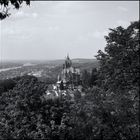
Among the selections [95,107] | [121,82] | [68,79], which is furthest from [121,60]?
[68,79]

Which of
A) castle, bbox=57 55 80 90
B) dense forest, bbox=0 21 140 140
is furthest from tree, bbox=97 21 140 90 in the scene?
castle, bbox=57 55 80 90

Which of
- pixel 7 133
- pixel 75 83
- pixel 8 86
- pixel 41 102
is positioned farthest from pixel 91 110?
pixel 75 83

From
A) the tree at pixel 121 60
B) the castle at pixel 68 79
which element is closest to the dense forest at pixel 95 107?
the tree at pixel 121 60

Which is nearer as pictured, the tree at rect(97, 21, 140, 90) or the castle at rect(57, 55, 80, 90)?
the tree at rect(97, 21, 140, 90)

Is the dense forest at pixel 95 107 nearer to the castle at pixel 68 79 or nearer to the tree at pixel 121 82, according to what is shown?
the tree at pixel 121 82

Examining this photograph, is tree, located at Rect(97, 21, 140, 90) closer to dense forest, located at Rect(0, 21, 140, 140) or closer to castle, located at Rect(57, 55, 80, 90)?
dense forest, located at Rect(0, 21, 140, 140)

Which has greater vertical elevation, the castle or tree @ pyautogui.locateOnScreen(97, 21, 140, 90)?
tree @ pyautogui.locateOnScreen(97, 21, 140, 90)

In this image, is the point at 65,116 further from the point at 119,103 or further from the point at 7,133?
the point at 119,103

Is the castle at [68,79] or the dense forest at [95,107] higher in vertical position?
the dense forest at [95,107]
